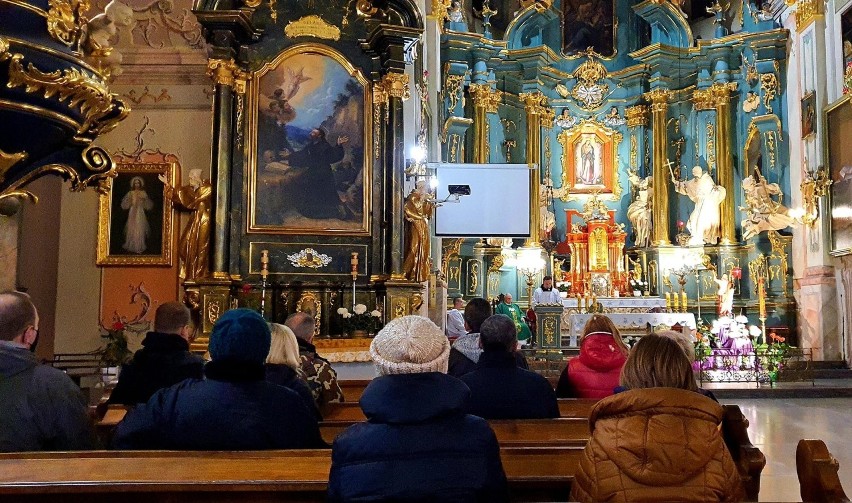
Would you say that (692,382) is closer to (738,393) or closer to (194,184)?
(194,184)

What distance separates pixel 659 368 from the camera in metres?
2.74

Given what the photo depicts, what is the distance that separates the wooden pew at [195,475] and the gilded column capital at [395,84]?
827 centimetres

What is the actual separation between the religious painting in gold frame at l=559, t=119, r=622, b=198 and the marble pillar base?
6.17m

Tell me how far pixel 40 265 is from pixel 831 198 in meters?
14.8

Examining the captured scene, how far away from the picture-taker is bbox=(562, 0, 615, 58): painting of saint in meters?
22.3

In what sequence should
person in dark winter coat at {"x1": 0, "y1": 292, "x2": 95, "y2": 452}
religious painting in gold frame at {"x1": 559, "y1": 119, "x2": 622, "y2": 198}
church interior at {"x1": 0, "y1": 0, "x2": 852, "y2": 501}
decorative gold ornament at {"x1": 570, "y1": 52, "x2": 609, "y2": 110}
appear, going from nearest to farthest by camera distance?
person in dark winter coat at {"x1": 0, "y1": 292, "x2": 95, "y2": 452}
church interior at {"x1": 0, "y1": 0, "x2": 852, "y2": 501}
religious painting in gold frame at {"x1": 559, "y1": 119, "x2": 622, "y2": 198}
decorative gold ornament at {"x1": 570, "y1": 52, "x2": 609, "y2": 110}

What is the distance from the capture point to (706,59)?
20531mm

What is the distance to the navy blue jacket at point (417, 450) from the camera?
7.68ft

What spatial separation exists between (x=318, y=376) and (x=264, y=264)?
5822mm

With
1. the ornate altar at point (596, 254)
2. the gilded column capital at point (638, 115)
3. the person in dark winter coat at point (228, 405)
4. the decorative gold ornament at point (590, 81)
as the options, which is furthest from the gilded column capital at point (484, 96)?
the person in dark winter coat at point (228, 405)

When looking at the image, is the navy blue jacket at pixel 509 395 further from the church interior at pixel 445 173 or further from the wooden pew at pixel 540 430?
the church interior at pixel 445 173

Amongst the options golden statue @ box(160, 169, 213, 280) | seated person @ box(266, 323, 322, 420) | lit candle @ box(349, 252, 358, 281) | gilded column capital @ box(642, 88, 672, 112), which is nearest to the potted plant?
lit candle @ box(349, 252, 358, 281)

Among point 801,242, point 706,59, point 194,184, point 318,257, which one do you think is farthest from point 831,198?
point 194,184

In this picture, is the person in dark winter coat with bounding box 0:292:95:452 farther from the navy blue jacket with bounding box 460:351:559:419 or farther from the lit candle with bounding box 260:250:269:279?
the lit candle with bounding box 260:250:269:279
